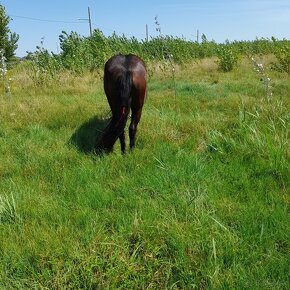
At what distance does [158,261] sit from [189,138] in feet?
9.57

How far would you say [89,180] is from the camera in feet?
12.6

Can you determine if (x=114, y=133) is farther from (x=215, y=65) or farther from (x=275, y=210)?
(x=215, y=65)

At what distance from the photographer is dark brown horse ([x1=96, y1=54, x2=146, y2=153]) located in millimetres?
4645

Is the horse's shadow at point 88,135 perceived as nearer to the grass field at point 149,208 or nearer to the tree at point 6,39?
the grass field at point 149,208

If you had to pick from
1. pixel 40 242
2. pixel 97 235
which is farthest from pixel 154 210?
pixel 40 242

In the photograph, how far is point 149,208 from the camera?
3074 millimetres

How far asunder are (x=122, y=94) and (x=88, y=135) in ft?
4.40

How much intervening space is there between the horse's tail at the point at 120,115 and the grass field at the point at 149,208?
0.22 meters

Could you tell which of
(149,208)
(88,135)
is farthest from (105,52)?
(149,208)

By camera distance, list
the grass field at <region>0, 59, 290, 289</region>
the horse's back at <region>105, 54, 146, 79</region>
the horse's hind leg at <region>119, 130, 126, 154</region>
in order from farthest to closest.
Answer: the horse's hind leg at <region>119, 130, 126, 154</region> < the horse's back at <region>105, 54, 146, 79</region> < the grass field at <region>0, 59, 290, 289</region>

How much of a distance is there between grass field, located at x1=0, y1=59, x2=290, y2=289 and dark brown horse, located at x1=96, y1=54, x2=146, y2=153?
0.27 metres

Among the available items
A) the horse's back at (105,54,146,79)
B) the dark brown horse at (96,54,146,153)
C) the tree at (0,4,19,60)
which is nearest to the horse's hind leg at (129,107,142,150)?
the dark brown horse at (96,54,146,153)

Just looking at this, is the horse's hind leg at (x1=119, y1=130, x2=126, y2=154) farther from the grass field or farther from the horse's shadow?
the horse's shadow

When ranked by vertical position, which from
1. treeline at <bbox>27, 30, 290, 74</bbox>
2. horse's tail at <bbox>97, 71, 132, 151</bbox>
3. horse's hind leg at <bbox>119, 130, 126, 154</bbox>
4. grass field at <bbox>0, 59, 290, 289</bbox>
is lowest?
grass field at <bbox>0, 59, 290, 289</bbox>
